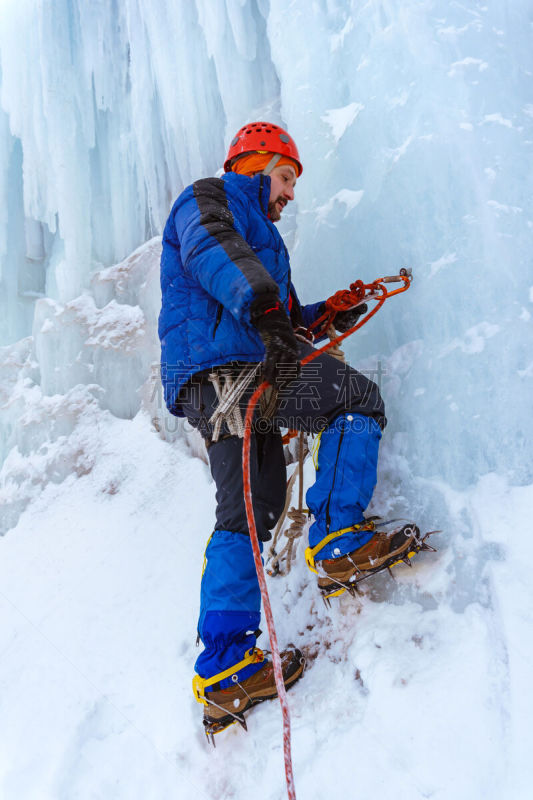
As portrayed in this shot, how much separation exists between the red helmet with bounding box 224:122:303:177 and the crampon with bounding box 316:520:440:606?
53.5 inches

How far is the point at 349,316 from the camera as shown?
201 cm

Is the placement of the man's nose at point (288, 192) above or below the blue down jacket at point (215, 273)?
above

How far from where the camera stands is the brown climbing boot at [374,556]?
4.47 ft

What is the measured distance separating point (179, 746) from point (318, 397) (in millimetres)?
1079

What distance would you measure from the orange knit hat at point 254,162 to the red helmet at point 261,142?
→ 0.01 meters

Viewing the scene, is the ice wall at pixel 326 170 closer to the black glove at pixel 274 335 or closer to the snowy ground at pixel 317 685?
the snowy ground at pixel 317 685

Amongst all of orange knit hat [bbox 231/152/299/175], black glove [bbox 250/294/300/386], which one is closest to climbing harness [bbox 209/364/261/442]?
black glove [bbox 250/294/300/386]

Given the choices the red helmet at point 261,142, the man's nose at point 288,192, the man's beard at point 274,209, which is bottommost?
the man's beard at point 274,209

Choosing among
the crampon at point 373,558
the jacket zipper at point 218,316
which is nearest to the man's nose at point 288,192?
the jacket zipper at point 218,316

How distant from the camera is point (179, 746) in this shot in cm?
143

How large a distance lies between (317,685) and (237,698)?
0.23m

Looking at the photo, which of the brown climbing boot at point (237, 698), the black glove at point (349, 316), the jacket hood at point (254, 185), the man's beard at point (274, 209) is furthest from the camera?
the black glove at point (349, 316)

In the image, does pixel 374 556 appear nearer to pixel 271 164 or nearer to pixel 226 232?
pixel 226 232

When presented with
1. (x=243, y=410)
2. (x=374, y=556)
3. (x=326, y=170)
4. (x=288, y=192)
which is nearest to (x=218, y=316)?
(x=243, y=410)
